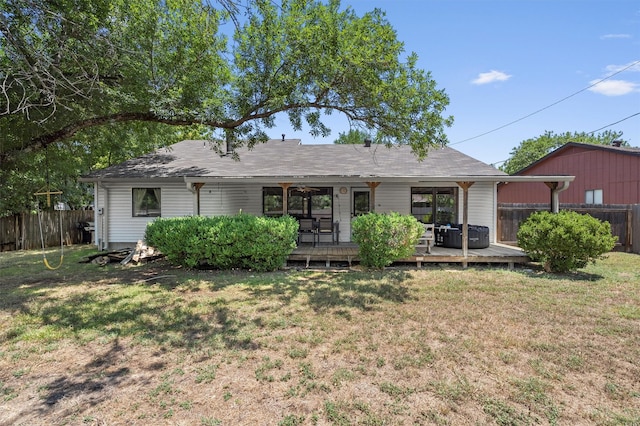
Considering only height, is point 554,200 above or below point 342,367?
above

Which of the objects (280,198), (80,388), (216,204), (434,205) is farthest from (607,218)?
(80,388)

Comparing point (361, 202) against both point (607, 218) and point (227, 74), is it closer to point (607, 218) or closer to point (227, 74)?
point (227, 74)

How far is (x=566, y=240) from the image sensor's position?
7.19 meters

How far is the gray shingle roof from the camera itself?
11109 millimetres

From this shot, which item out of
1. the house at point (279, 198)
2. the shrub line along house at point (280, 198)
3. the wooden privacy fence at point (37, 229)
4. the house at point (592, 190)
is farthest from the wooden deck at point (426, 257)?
the wooden privacy fence at point (37, 229)

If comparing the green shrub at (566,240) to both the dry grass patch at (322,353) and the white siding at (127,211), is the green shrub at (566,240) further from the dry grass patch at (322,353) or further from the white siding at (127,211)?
the white siding at (127,211)

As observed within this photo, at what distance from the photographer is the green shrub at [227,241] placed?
25.8 feet

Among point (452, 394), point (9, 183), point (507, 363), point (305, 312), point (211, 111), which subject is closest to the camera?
point (452, 394)

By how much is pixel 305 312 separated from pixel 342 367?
178cm

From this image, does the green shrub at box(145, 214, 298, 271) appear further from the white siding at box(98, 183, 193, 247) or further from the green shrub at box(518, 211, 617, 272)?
the green shrub at box(518, 211, 617, 272)

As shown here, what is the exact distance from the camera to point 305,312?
16.7ft

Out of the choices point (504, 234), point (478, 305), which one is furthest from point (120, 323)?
point (504, 234)

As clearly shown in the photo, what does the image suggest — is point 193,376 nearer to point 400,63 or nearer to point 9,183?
point 400,63

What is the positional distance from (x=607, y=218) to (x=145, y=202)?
16.8 metres
